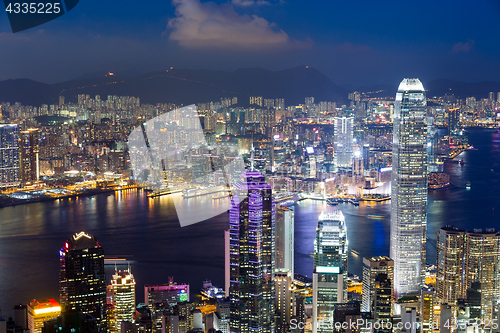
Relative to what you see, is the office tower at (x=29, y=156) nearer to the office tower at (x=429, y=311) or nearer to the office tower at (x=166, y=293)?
the office tower at (x=166, y=293)

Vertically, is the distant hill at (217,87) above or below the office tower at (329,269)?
above

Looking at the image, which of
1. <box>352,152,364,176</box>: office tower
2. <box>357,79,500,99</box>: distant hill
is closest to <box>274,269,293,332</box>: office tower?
<box>357,79,500,99</box>: distant hill

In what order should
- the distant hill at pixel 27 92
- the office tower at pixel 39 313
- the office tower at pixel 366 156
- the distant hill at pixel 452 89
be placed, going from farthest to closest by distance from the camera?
1. the office tower at pixel 366 156
2. the distant hill at pixel 27 92
3. the distant hill at pixel 452 89
4. the office tower at pixel 39 313

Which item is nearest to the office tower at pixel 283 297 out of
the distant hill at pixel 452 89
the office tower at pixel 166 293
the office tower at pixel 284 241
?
the office tower at pixel 284 241

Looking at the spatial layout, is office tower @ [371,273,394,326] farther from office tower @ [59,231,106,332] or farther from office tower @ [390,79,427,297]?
office tower @ [59,231,106,332]

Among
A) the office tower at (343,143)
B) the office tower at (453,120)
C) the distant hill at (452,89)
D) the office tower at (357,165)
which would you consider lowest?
the office tower at (357,165)

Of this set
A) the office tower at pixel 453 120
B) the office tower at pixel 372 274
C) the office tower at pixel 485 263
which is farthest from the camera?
the office tower at pixel 453 120
